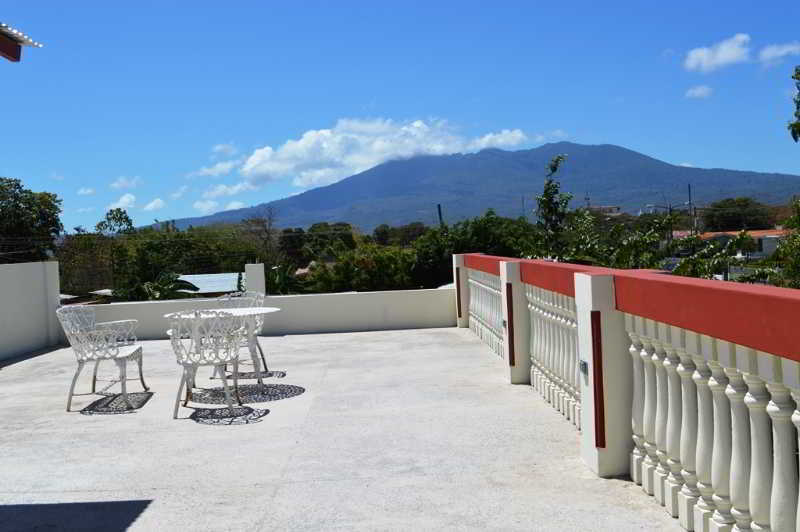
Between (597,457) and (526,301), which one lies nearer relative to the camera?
(597,457)

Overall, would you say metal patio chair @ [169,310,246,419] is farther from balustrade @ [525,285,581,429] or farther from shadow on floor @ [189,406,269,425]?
balustrade @ [525,285,581,429]

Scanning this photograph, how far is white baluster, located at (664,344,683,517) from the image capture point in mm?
3639

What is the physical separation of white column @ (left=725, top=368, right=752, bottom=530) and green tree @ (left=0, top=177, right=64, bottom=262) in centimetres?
4138

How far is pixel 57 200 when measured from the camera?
48062 millimetres

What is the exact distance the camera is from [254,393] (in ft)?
24.8

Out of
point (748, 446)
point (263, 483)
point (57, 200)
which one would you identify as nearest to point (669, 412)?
point (748, 446)

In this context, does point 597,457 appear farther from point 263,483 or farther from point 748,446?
point 263,483

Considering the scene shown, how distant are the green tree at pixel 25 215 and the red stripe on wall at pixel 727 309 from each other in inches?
1602

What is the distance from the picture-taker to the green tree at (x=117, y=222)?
5097 cm

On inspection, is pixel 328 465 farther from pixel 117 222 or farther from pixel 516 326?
pixel 117 222

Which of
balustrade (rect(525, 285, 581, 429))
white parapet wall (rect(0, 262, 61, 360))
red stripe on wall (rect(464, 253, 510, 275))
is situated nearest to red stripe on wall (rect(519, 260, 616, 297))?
balustrade (rect(525, 285, 581, 429))

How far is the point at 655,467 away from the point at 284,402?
3.87 meters

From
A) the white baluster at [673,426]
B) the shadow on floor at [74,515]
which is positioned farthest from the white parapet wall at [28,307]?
the white baluster at [673,426]

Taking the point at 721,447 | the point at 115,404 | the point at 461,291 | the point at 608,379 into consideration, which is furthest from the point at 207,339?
the point at 461,291
